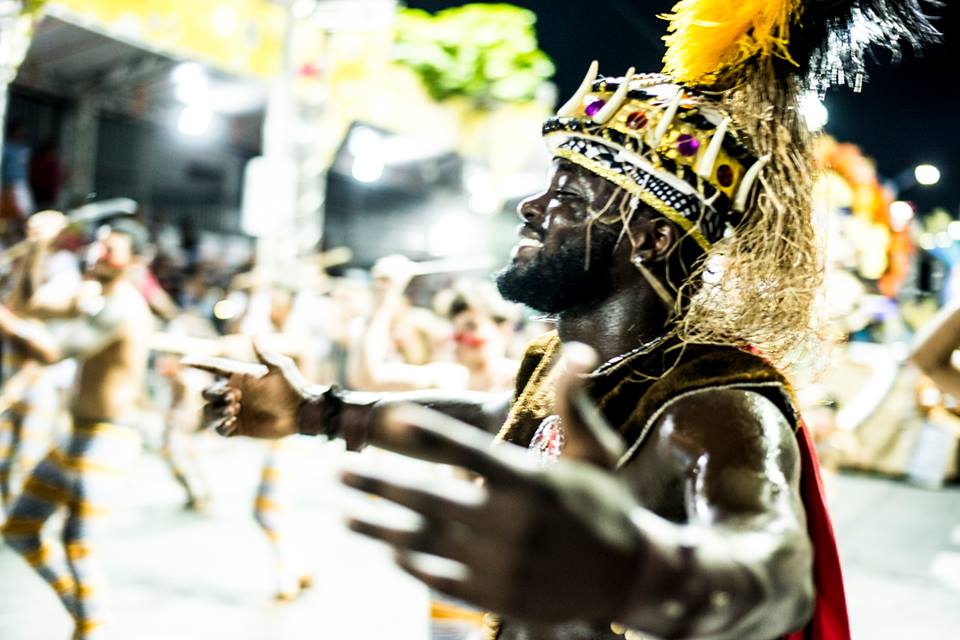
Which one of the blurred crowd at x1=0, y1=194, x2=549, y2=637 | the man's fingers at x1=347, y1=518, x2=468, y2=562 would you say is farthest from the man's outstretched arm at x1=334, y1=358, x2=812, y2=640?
the blurred crowd at x1=0, y1=194, x2=549, y2=637

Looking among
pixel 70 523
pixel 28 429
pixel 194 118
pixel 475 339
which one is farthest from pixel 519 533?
pixel 194 118

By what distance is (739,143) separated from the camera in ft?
5.83

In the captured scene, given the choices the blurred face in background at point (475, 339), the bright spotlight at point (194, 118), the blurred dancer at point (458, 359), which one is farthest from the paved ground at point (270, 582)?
the bright spotlight at point (194, 118)

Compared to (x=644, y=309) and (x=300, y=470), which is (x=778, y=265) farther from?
(x=300, y=470)

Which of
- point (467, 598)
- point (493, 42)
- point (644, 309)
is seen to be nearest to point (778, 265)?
point (644, 309)

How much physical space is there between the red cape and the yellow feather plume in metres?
0.81

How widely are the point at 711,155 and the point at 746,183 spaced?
105 mm

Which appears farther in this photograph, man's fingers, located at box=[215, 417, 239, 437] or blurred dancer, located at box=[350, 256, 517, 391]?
blurred dancer, located at box=[350, 256, 517, 391]

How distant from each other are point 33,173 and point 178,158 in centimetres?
641

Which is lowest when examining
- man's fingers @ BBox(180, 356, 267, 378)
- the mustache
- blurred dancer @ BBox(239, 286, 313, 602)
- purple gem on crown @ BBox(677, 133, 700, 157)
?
blurred dancer @ BBox(239, 286, 313, 602)

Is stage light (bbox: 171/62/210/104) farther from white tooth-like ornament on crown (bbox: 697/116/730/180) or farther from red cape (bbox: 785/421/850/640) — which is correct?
red cape (bbox: 785/421/850/640)

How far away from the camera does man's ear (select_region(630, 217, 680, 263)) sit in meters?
1.77

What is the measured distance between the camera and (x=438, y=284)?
65.4ft

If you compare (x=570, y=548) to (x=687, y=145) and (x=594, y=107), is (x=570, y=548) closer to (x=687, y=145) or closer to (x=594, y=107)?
(x=687, y=145)
